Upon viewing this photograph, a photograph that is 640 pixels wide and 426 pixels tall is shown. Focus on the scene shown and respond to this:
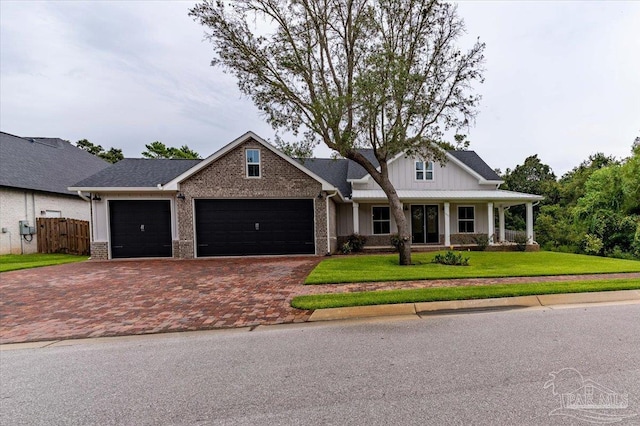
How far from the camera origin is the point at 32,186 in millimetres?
16891

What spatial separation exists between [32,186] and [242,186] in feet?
40.5

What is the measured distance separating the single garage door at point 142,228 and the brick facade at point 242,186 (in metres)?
0.74

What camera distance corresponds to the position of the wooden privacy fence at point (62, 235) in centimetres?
1592

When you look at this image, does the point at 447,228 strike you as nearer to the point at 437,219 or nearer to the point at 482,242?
the point at 437,219

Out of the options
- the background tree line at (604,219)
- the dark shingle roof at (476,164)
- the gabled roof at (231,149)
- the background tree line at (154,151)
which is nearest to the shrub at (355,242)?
the gabled roof at (231,149)

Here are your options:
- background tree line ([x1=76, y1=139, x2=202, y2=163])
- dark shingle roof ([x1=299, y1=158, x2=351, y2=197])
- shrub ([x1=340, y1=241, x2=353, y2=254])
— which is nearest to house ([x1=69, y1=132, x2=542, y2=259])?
shrub ([x1=340, y1=241, x2=353, y2=254])

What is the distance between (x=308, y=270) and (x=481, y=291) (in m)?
5.18

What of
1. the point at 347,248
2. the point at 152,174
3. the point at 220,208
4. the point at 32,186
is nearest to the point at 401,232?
the point at 347,248

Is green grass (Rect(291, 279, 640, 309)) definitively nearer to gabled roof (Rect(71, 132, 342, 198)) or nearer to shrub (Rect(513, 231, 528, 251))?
gabled roof (Rect(71, 132, 342, 198))

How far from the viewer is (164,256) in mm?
14227

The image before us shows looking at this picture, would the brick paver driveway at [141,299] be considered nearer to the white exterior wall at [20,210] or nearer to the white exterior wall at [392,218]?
the white exterior wall at [392,218]

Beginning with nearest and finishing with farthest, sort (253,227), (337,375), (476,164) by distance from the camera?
1. (337,375)
2. (253,227)
3. (476,164)

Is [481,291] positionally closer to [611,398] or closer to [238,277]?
[611,398]

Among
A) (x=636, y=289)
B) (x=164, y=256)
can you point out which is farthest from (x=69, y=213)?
(x=636, y=289)
